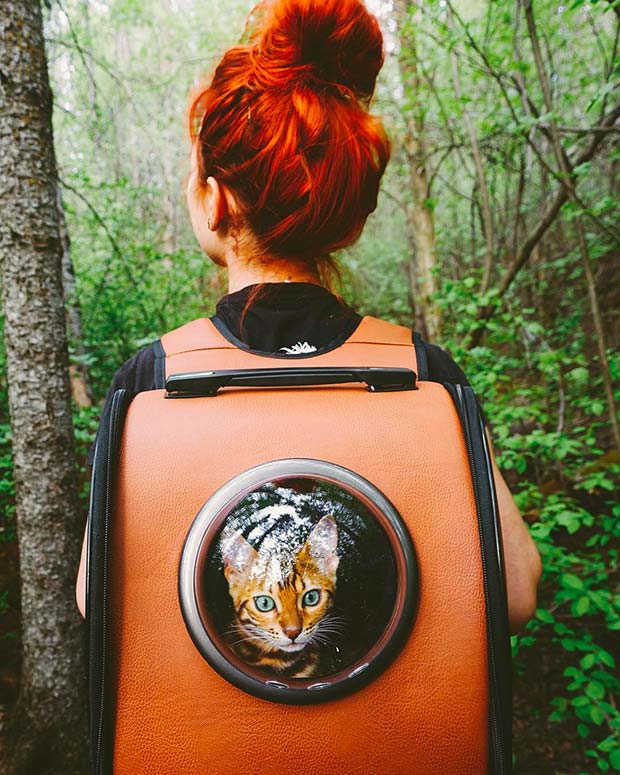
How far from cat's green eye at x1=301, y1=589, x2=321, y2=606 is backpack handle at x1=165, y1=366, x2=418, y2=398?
33 cm

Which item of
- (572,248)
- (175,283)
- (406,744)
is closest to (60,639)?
(406,744)

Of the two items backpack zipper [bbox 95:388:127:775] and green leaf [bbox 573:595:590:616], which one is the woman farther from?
green leaf [bbox 573:595:590:616]

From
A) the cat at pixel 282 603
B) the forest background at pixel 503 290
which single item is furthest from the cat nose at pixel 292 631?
the forest background at pixel 503 290

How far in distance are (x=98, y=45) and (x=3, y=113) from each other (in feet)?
13.8

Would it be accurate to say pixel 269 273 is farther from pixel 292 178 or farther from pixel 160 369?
pixel 160 369

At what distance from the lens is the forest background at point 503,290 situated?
231cm

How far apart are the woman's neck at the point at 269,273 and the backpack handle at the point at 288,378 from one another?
233 mm

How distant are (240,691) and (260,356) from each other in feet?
1.75

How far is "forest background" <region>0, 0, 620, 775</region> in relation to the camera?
2311 millimetres

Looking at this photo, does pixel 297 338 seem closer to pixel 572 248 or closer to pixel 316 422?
pixel 316 422

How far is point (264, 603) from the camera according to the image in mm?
775

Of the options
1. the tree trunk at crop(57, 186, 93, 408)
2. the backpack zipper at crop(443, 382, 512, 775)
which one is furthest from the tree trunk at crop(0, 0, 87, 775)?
the tree trunk at crop(57, 186, 93, 408)

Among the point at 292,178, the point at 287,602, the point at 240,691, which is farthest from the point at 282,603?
the point at 292,178

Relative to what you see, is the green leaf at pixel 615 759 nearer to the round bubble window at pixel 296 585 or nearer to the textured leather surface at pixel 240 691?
the textured leather surface at pixel 240 691
